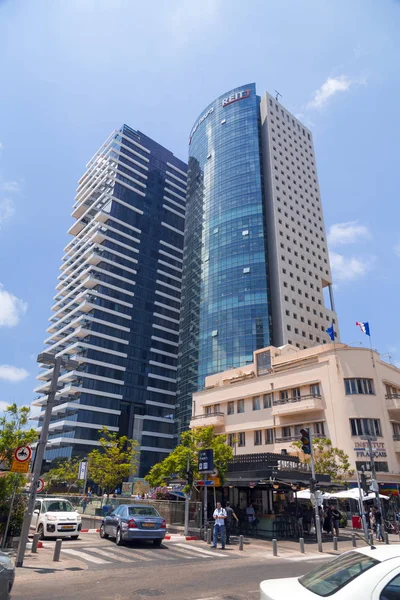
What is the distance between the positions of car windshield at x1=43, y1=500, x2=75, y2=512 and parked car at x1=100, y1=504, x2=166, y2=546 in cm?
341

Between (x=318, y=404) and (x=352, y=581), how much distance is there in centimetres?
3700

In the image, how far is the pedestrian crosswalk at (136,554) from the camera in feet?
41.4

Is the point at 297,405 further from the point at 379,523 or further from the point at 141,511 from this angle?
the point at 141,511

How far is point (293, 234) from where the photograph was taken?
8388 centimetres

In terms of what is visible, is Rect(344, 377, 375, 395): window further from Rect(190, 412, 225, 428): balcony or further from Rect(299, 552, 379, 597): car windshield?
Rect(299, 552, 379, 597): car windshield

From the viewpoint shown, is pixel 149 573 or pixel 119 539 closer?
pixel 149 573

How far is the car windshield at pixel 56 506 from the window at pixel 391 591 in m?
18.7

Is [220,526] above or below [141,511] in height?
below

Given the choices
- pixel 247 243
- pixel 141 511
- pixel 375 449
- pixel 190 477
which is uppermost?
pixel 247 243

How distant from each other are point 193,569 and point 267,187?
8077 cm

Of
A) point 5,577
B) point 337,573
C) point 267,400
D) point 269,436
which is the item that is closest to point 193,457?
point 5,577

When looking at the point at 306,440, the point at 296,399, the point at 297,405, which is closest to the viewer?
the point at 306,440

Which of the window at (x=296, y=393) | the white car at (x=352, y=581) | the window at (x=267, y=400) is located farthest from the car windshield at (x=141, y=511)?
the window at (x=267, y=400)

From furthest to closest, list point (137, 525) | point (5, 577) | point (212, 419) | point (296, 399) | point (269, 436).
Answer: point (212, 419), point (269, 436), point (296, 399), point (137, 525), point (5, 577)
